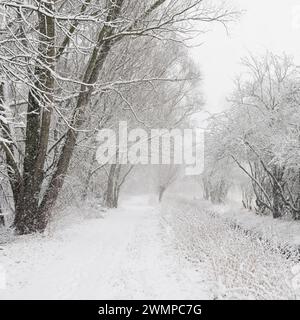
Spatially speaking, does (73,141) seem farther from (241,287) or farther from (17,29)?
(241,287)

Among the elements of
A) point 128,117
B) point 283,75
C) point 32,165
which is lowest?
point 32,165

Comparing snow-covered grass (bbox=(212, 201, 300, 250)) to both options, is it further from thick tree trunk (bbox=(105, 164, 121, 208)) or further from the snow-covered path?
thick tree trunk (bbox=(105, 164, 121, 208))

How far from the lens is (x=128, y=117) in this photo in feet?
74.9

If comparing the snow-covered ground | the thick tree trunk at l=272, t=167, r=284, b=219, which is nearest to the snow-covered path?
the snow-covered ground

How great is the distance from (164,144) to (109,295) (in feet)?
81.2

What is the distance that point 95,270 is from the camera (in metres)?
7.96

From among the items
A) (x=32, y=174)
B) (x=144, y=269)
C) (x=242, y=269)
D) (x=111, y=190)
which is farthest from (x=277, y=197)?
(x=242, y=269)

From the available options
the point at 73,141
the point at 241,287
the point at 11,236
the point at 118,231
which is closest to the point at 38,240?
the point at 11,236

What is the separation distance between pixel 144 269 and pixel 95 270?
3.24 ft

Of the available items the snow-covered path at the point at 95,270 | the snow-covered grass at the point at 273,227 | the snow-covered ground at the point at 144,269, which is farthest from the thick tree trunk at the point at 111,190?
the snow-covered ground at the point at 144,269

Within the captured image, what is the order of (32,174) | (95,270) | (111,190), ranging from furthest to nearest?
(111,190) → (32,174) → (95,270)
